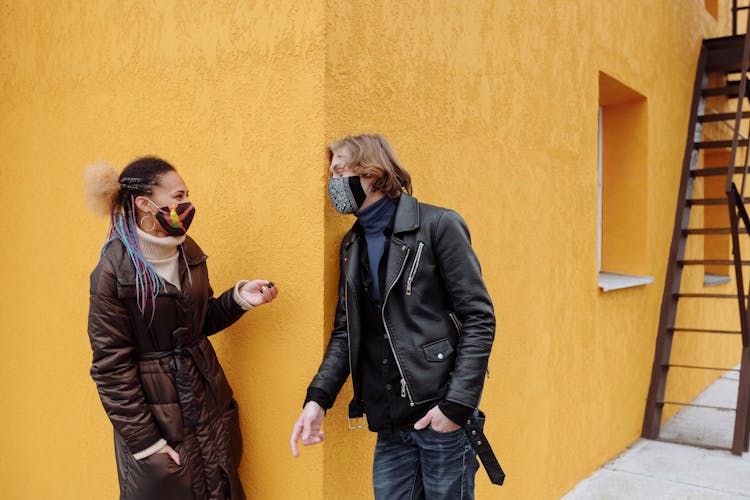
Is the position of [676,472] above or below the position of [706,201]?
below

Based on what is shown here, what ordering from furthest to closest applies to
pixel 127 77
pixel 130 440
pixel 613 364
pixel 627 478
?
pixel 613 364, pixel 627 478, pixel 127 77, pixel 130 440

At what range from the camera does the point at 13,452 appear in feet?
13.2

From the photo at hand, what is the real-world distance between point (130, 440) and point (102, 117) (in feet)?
5.89

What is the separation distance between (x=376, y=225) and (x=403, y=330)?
1.27 ft

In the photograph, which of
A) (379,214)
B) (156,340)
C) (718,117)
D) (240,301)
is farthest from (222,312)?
(718,117)

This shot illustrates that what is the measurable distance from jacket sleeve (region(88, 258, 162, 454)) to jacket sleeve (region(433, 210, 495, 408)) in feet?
3.40

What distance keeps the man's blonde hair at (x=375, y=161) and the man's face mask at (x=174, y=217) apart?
572mm

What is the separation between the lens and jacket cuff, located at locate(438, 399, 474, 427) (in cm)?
223

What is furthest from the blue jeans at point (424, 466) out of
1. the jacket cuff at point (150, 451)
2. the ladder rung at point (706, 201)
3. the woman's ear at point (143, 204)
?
the ladder rung at point (706, 201)

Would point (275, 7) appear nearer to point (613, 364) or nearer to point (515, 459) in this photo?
point (515, 459)

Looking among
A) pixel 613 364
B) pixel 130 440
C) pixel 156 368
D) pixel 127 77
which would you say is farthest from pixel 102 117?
pixel 613 364

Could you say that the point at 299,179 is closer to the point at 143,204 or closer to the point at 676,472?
the point at 143,204

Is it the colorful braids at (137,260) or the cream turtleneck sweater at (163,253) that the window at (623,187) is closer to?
the cream turtleneck sweater at (163,253)

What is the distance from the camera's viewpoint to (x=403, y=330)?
2373 mm
